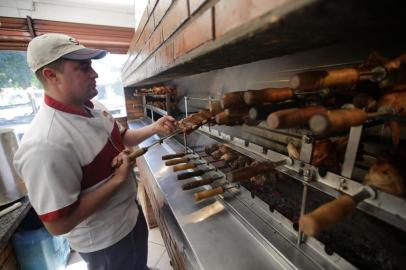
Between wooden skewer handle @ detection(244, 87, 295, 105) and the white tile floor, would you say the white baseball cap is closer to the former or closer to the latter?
wooden skewer handle @ detection(244, 87, 295, 105)

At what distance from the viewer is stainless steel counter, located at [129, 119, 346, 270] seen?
2.45 ft

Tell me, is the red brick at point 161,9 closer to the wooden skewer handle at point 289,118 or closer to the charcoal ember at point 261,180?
the wooden skewer handle at point 289,118

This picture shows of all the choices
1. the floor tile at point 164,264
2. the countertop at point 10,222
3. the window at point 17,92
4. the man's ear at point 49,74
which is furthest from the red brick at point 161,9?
the window at point 17,92

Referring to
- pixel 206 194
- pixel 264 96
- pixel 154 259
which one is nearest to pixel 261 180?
pixel 206 194

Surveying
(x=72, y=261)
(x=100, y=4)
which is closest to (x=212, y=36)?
(x=72, y=261)

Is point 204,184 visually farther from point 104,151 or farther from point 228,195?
point 104,151

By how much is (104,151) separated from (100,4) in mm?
3779

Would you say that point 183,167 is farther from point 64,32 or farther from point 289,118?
point 64,32

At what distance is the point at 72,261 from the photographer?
250 centimetres

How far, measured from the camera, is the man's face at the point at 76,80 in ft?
3.64

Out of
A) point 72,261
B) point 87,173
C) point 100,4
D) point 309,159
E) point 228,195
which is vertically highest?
point 100,4

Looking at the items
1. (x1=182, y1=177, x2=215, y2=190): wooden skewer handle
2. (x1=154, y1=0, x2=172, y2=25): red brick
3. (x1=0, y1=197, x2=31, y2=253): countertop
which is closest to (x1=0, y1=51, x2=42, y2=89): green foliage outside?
(x1=0, y1=197, x2=31, y2=253): countertop

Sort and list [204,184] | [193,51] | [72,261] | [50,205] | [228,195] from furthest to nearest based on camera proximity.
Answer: [72,261]
[204,184]
[228,195]
[50,205]
[193,51]

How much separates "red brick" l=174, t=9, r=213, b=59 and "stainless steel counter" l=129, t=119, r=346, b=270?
788 mm
